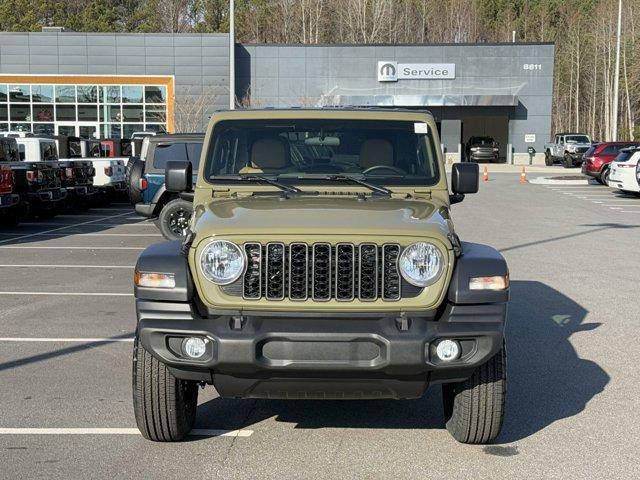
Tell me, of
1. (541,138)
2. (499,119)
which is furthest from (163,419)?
(499,119)

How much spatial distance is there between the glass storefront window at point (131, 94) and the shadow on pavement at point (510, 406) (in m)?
49.7

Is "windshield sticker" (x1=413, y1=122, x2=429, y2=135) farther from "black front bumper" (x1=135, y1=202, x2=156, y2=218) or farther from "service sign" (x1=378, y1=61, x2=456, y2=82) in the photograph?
"service sign" (x1=378, y1=61, x2=456, y2=82)

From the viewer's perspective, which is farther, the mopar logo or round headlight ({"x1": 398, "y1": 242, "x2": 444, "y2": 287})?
the mopar logo

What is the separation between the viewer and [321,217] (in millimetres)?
4980

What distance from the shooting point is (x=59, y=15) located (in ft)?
281

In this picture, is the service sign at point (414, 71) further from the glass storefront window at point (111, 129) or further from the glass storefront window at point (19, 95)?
the glass storefront window at point (19, 95)

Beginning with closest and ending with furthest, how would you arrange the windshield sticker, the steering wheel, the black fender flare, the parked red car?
the black fender flare < the steering wheel < the windshield sticker < the parked red car

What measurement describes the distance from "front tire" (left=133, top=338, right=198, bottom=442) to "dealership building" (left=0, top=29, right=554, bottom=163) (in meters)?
46.5

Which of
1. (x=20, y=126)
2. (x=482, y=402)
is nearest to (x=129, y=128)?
(x=20, y=126)

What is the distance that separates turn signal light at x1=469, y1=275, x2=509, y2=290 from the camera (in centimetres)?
477

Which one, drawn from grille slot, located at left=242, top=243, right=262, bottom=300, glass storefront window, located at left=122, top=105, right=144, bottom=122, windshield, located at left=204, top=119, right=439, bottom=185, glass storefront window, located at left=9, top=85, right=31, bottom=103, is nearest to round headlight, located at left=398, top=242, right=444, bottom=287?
grille slot, located at left=242, top=243, right=262, bottom=300

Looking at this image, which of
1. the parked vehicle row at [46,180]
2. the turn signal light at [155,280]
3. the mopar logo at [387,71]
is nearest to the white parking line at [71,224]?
the parked vehicle row at [46,180]

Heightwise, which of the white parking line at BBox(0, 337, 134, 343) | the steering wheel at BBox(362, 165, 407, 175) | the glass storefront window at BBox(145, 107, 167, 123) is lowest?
the white parking line at BBox(0, 337, 134, 343)

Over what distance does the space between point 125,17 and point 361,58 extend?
125 ft
